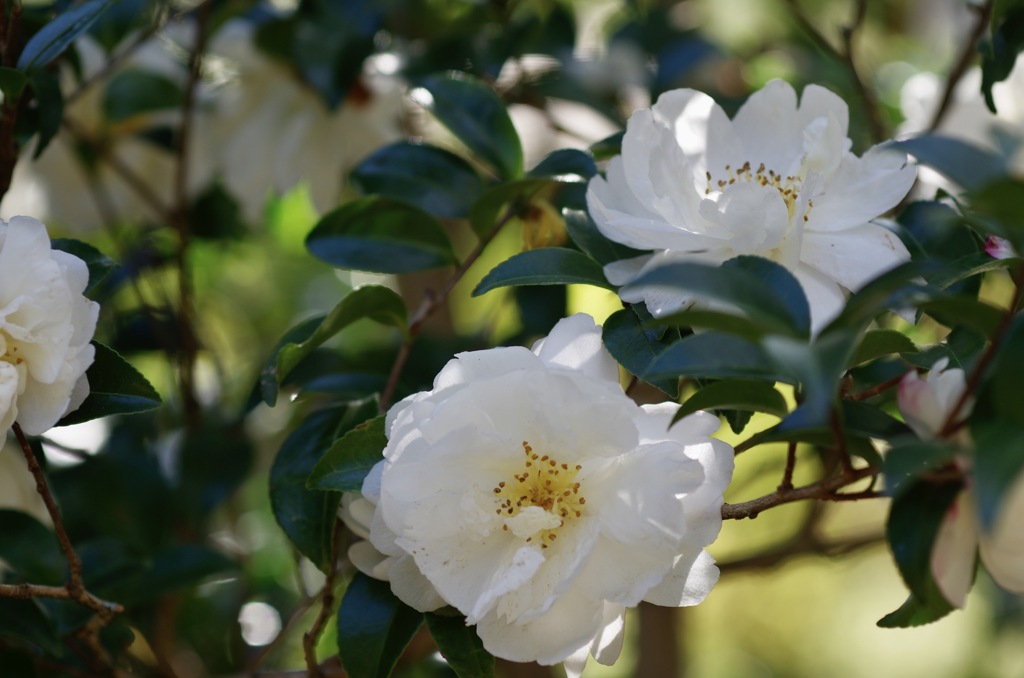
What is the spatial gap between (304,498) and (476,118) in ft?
1.16

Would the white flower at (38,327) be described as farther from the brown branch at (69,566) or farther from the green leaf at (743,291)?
the green leaf at (743,291)

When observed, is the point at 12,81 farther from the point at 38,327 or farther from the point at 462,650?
the point at 462,650

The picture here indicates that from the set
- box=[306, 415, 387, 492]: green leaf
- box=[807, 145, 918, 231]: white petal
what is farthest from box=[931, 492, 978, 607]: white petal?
box=[306, 415, 387, 492]: green leaf

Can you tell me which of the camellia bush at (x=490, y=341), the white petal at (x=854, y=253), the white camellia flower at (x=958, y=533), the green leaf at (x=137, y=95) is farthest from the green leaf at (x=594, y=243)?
the green leaf at (x=137, y=95)

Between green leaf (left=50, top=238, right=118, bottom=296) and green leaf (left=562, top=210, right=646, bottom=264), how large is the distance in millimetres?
303

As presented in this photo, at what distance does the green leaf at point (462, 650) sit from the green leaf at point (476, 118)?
39 cm

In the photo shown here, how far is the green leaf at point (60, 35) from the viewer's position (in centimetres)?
70

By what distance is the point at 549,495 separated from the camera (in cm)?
59

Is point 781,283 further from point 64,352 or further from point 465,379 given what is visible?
point 64,352

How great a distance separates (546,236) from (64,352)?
0.38 meters

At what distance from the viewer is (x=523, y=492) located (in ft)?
1.94

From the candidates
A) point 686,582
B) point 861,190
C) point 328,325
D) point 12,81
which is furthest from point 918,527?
point 12,81

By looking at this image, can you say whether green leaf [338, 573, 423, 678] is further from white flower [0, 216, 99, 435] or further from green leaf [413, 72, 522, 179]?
green leaf [413, 72, 522, 179]

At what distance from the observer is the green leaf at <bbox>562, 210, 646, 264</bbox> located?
672 millimetres
